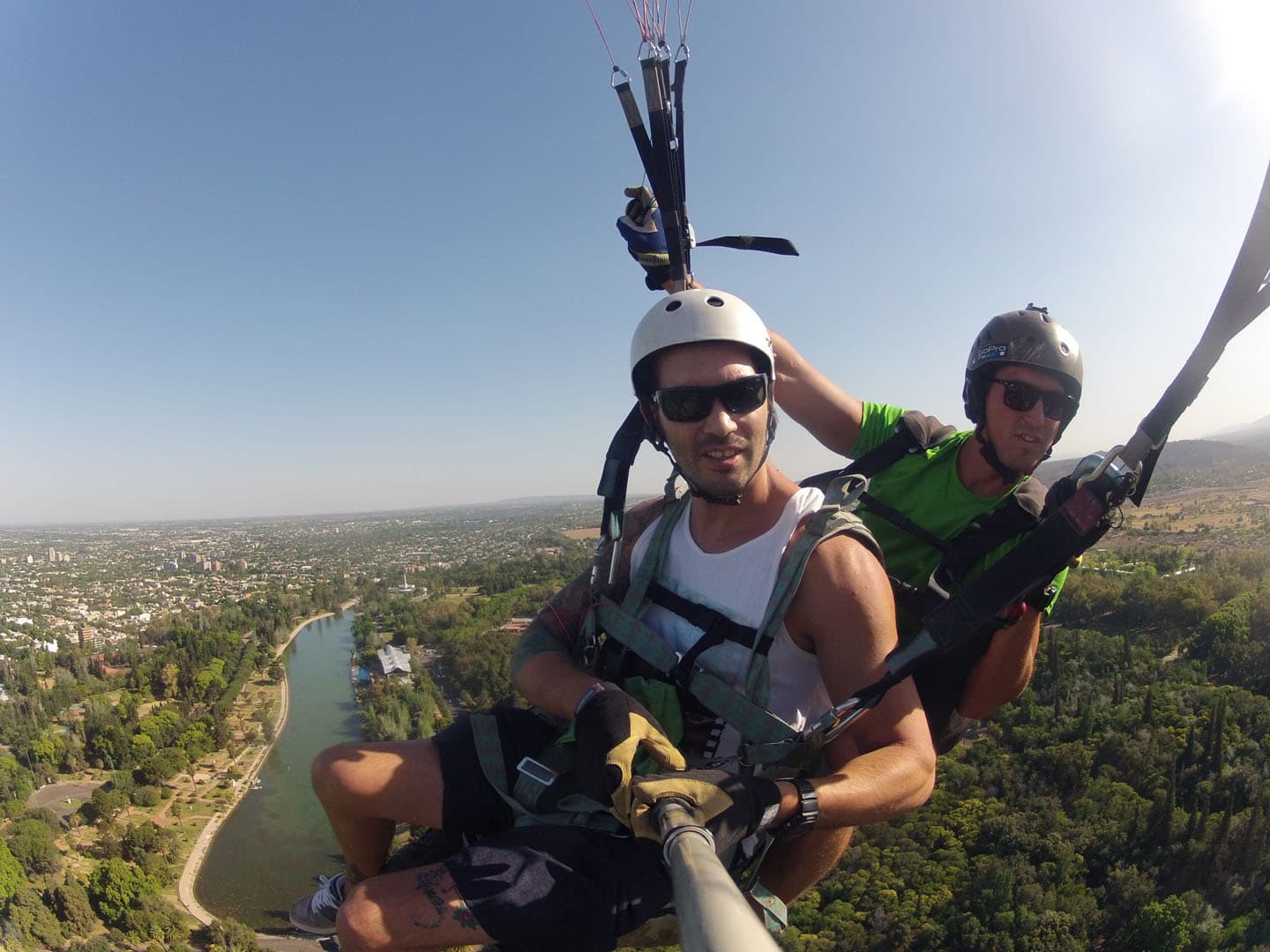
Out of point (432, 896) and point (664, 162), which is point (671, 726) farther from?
point (664, 162)

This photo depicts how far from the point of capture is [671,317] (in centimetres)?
182

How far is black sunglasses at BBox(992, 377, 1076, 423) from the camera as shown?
2.10 m

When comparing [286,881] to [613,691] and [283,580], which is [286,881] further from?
[283,580]

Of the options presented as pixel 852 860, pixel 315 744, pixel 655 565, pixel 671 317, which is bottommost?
pixel 852 860

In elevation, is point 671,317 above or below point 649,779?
above

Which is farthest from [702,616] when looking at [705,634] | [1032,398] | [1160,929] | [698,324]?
[1160,929]

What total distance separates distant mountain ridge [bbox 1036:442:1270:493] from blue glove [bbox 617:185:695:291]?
260ft

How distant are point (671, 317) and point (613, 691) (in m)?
0.98

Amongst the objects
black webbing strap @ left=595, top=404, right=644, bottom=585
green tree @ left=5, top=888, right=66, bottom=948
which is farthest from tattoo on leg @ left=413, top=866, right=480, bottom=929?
green tree @ left=5, top=888, right=66, bottom=948

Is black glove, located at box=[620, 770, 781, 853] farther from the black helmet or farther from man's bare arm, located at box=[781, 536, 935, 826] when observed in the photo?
the black helmet

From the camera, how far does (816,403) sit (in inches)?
101

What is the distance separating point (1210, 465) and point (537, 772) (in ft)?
385

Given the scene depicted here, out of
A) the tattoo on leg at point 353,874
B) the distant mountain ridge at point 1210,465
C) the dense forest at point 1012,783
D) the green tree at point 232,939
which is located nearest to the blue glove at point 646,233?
the tattoo on leg at point 353,874

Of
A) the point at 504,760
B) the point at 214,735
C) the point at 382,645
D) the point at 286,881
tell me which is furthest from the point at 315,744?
the point at 504,760
